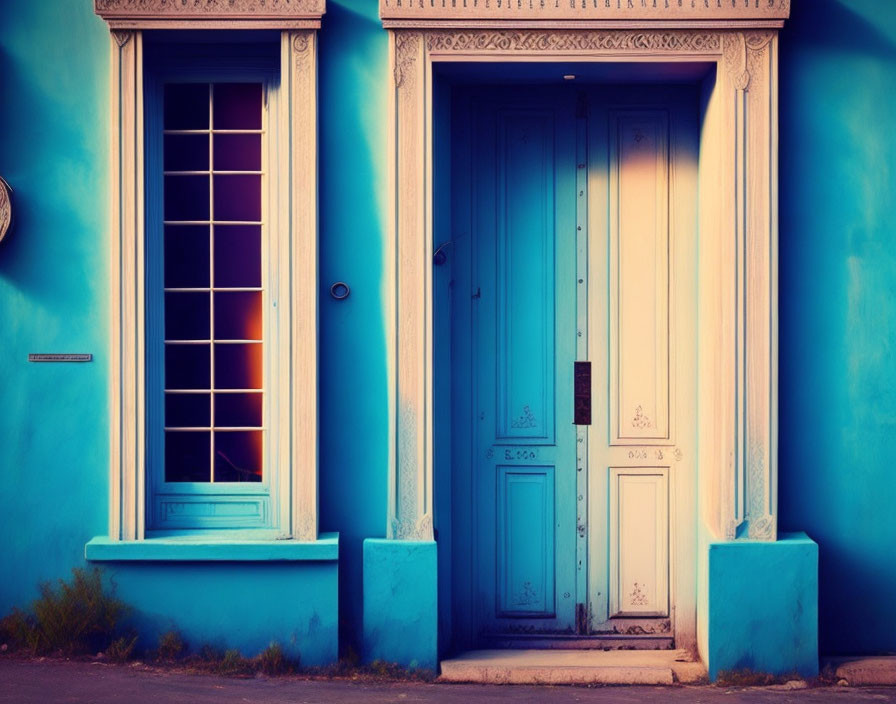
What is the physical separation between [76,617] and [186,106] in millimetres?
2819

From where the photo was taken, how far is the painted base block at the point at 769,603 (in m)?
5.59

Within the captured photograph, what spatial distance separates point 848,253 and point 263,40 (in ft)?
11.0

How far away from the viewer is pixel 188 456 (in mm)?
5941

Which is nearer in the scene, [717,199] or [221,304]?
[717,199]

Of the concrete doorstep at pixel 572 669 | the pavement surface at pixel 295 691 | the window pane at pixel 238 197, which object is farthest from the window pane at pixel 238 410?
the concrete doorstep at pixel 572 669

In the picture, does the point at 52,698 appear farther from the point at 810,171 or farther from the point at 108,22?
the point at 810,171

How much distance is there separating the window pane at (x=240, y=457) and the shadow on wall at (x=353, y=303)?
405 mm

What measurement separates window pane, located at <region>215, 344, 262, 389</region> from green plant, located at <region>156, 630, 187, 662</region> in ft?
4.46

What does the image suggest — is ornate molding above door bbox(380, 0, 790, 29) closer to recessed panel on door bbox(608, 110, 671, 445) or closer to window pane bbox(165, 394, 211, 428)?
recessed panel on door bbox(608, 110, 671, 445)

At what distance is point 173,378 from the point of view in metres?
5.95

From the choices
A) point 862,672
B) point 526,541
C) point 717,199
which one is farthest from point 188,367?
point 862,672

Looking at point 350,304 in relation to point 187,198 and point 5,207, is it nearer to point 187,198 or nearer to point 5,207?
point 187,198

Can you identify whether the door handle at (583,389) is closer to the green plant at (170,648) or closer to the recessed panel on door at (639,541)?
the recessed panel on door at (639,541)

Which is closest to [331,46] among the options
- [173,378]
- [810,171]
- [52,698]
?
[173,378]
